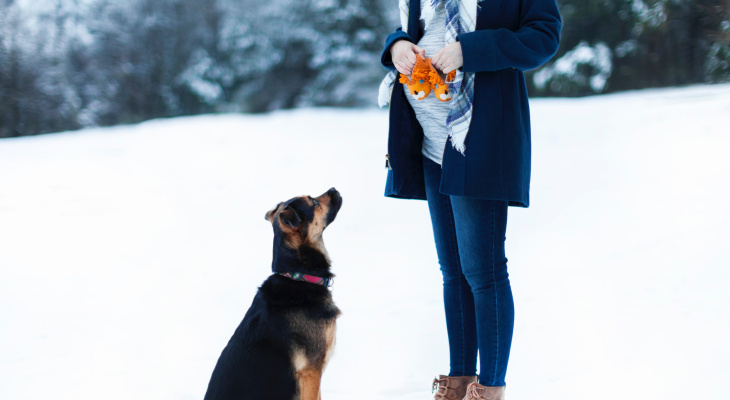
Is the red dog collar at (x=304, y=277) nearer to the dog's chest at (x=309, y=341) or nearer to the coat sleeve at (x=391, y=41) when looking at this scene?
the dog's chest at (x=309, y=341)

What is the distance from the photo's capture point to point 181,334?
3.49 meters

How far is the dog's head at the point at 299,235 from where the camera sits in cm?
232

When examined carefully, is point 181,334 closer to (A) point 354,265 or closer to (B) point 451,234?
(A) point 354,265

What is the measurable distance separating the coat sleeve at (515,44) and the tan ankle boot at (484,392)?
109 centimetres

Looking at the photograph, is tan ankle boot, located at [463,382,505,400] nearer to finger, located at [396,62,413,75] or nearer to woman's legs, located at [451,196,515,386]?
woman's legs, located at [451,196,515,386]

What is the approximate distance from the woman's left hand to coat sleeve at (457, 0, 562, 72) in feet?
0.06

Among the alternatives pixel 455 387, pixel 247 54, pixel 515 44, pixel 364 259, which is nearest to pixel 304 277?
pixel 455 387

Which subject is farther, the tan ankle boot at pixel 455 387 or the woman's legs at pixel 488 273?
the tan ankle boot at pixel 455 387

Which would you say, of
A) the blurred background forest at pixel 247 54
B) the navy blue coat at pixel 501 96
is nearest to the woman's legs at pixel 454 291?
the navy blue coat at pixel 501 96

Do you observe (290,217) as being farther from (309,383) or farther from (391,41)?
(391,41)

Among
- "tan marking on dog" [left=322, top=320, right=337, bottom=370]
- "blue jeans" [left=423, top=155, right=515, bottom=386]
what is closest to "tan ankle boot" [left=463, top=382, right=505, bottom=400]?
"blue jeans" [left=423, top=155, right=515, bottom=386]

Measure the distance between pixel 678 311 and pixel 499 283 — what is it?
1799 mm

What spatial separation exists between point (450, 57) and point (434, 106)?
0.80 feet

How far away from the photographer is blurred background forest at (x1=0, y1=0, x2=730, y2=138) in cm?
864
